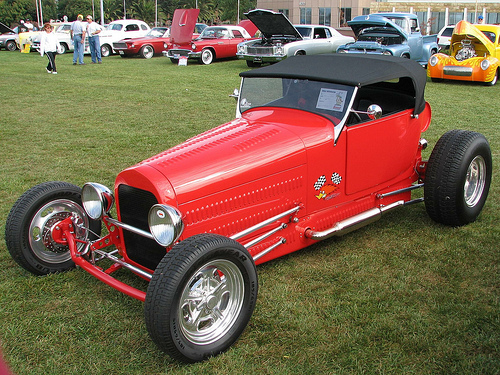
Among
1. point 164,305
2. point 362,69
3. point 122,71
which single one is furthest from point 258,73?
point 122,71

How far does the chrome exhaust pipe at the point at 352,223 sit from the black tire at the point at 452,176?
326mm

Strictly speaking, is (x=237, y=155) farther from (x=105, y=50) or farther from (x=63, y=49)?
(x=63, y=49)

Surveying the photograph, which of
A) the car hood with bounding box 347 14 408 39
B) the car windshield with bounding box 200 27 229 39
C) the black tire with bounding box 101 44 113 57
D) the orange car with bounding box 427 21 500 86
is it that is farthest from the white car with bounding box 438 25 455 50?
the black tire with bounding box 101 44 113 57

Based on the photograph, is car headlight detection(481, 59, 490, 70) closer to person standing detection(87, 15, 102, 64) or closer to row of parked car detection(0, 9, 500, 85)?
row of parked car detection(0, 9, 500, 85)

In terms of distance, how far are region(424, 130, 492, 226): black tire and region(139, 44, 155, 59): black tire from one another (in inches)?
764

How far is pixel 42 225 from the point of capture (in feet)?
12.3

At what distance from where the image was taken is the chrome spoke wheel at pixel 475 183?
4.84 meters

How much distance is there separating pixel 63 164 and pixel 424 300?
5052 mm

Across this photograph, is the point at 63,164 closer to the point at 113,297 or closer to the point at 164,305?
the point at 113,297

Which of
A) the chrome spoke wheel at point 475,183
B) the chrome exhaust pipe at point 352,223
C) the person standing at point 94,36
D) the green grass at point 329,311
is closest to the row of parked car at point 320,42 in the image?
the person standing at point 94,36

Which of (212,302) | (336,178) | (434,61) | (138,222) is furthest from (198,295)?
(434,61)

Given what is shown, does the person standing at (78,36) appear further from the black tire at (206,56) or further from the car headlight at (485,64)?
the car headlight at (485,64)

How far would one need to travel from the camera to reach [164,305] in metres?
2.66

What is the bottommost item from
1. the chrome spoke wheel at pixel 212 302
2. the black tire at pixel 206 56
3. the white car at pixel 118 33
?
the chrome spoke wheel at pixel 212 302
